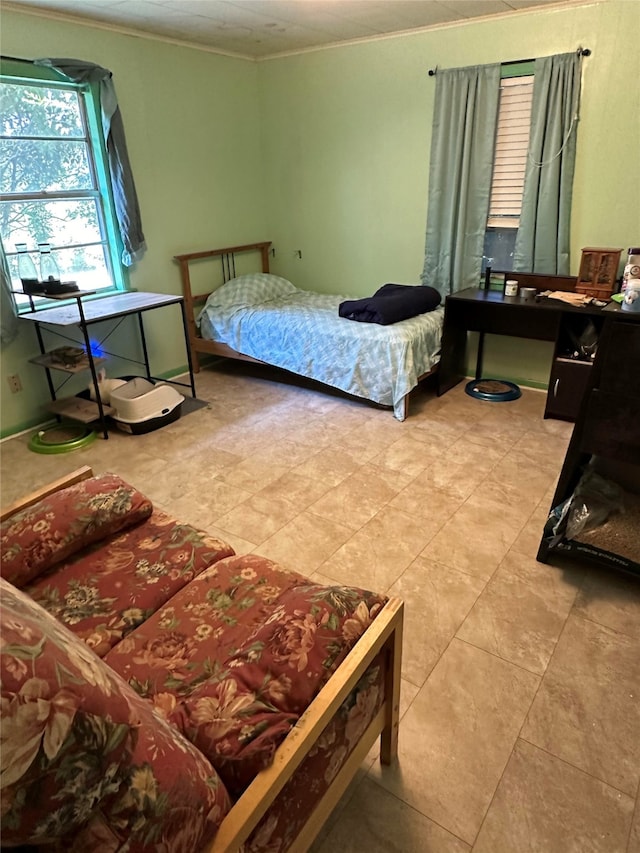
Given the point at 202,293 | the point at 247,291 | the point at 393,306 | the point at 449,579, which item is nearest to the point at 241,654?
the point at 449,579

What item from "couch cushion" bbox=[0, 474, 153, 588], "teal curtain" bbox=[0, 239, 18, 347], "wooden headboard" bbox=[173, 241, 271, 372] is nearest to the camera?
"couch cushion" bbox=[0, 474, 153, 588]

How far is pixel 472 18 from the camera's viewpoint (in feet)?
11.3

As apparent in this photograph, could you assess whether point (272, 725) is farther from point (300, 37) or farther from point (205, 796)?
point (300, 37)

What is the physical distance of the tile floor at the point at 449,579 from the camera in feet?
4.56

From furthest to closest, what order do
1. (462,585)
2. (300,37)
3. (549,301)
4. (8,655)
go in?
(300,37)
(549,301)
(462,585)
(8,655)

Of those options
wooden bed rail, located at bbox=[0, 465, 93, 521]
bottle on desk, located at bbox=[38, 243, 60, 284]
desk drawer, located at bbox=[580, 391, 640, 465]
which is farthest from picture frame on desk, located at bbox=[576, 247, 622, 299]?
bottle on desk, located at bbox=[38, 243, 60, 284]

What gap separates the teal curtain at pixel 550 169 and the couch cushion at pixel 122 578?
303 cm

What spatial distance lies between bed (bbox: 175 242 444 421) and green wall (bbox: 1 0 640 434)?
194mm

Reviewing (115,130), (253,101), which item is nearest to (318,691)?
(115,130)

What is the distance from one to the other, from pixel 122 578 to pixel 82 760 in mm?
922

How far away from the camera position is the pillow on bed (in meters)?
4.34

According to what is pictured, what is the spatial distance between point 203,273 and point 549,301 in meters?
2.65

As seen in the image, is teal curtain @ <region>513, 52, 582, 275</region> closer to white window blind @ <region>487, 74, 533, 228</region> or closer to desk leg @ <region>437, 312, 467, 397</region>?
white window blind @ <region>487, 74, 533, 228</region>

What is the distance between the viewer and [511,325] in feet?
12.5
